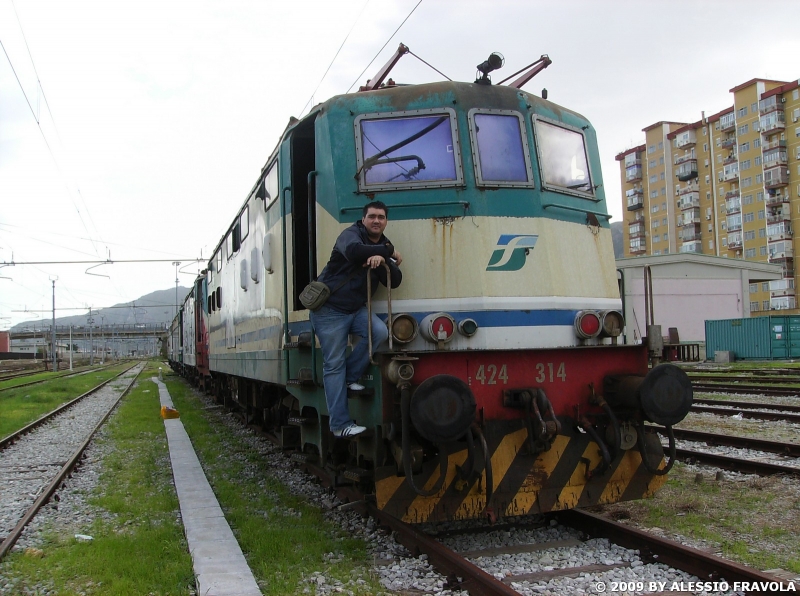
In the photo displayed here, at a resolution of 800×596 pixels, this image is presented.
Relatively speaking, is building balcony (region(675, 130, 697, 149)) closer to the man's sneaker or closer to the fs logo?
the fs logo

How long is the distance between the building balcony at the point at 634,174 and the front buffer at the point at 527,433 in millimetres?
89898

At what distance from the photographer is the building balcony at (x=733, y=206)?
7474cm

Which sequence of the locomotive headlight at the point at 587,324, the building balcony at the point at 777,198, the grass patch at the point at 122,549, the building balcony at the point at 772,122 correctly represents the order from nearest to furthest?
the grass patch at the point at 122,549, the locomotive headlight at the point at 587,324, the building balcony at the point at 772,122, the building balcony at the point at 777,198

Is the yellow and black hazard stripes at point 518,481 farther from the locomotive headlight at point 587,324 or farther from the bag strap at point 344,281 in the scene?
the bag strap at point 344,281

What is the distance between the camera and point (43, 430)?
14.4 meters

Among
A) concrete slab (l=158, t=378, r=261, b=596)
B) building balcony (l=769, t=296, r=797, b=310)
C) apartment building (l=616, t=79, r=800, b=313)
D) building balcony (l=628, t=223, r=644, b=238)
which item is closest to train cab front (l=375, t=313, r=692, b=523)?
concrete slab (l=158, t=378, r=261, b=596)

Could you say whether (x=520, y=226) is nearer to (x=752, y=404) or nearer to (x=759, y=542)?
(x=759, y=542)

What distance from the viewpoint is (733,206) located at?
249 ft

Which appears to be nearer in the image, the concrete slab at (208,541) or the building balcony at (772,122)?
the concrete slab at (208,541)

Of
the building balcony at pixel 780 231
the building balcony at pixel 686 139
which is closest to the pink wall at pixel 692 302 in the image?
the building balcony at pixel 780 231

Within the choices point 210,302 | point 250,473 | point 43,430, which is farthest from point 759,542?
point 43,430

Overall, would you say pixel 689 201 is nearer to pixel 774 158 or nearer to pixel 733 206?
pixel 733 206

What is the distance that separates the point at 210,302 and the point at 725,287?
30178mm

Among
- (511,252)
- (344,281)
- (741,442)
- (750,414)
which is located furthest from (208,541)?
(750,414)
